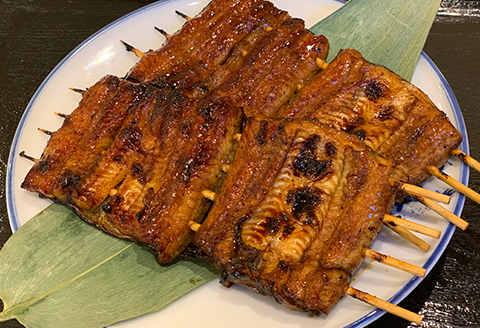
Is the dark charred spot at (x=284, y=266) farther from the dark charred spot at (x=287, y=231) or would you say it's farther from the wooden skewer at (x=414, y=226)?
the wooden skewer at (x=414, y=226)

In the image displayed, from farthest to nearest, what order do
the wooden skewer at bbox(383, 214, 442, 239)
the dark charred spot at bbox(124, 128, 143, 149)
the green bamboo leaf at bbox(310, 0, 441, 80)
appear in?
the green bamboo leaf at bbox(310, 0, 441, 80) < the dark charred spot at bbox(124, 128, 143, 149) < the wooden skewer at bbox(383, 214, 442, 239)

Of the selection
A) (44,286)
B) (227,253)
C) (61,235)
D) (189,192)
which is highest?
(189,192)

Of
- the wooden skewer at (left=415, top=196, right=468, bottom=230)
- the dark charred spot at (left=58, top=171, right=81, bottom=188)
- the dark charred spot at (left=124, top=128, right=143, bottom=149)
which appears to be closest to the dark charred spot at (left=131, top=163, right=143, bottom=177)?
the dark charred spot at (left=124, top=128, right=143, bottom=149)

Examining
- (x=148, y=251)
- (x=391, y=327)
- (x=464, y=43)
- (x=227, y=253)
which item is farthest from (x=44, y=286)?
(x=464, y=43)

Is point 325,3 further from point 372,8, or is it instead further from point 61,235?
point 61,235

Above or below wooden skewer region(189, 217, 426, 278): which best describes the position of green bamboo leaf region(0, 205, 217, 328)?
below

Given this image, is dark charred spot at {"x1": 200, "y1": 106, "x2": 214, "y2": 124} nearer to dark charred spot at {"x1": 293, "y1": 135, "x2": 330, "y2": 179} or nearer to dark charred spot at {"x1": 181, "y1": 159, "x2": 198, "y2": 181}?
dark charred spot at {"x1": 181, "y1": 159, "x2": 198, "y2": 181}

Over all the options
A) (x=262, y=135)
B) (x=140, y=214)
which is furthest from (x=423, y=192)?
(x=140, y=214)
